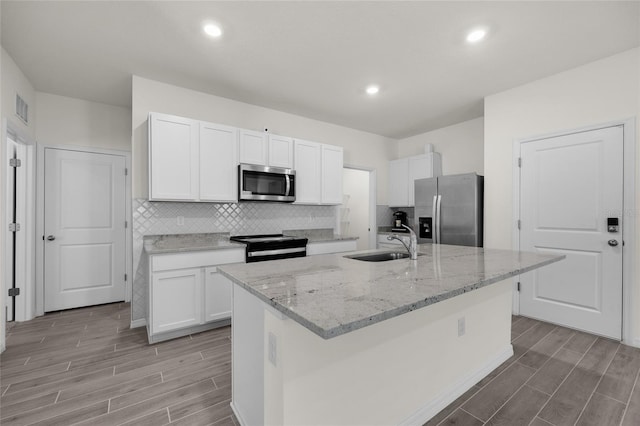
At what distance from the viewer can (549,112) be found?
3.10 meters

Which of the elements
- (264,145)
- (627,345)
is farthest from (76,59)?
(627,345)

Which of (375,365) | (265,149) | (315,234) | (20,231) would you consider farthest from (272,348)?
(20,231)

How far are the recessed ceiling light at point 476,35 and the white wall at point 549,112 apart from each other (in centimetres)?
129

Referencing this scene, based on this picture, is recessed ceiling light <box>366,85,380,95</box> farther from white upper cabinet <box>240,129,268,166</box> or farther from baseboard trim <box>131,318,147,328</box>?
baseboard trim <box>131,318,147,328</box>

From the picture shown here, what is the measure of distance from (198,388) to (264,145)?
8.47 feet

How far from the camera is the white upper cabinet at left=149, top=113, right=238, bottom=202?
9.48 ft

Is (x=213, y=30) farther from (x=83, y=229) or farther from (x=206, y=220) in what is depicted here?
(x=83, y=229)

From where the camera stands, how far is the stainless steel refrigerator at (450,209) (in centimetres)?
363

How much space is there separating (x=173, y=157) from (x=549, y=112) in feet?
13.2

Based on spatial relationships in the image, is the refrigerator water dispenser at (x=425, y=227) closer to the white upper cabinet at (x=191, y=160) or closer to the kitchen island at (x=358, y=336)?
the kitchen island at (x=358, y=336)

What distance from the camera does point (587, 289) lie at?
2885mm

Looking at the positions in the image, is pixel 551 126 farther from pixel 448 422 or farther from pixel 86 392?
pixel 86 392

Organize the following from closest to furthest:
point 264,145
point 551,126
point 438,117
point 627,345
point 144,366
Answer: point 144,366 < point 627,345 < point 551,126 < point 264,145 < point 438,117

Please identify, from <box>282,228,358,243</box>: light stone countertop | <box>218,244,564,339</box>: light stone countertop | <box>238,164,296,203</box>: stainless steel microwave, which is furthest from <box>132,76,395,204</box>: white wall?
<box>218,244,564,339</box>: light stone countertop
